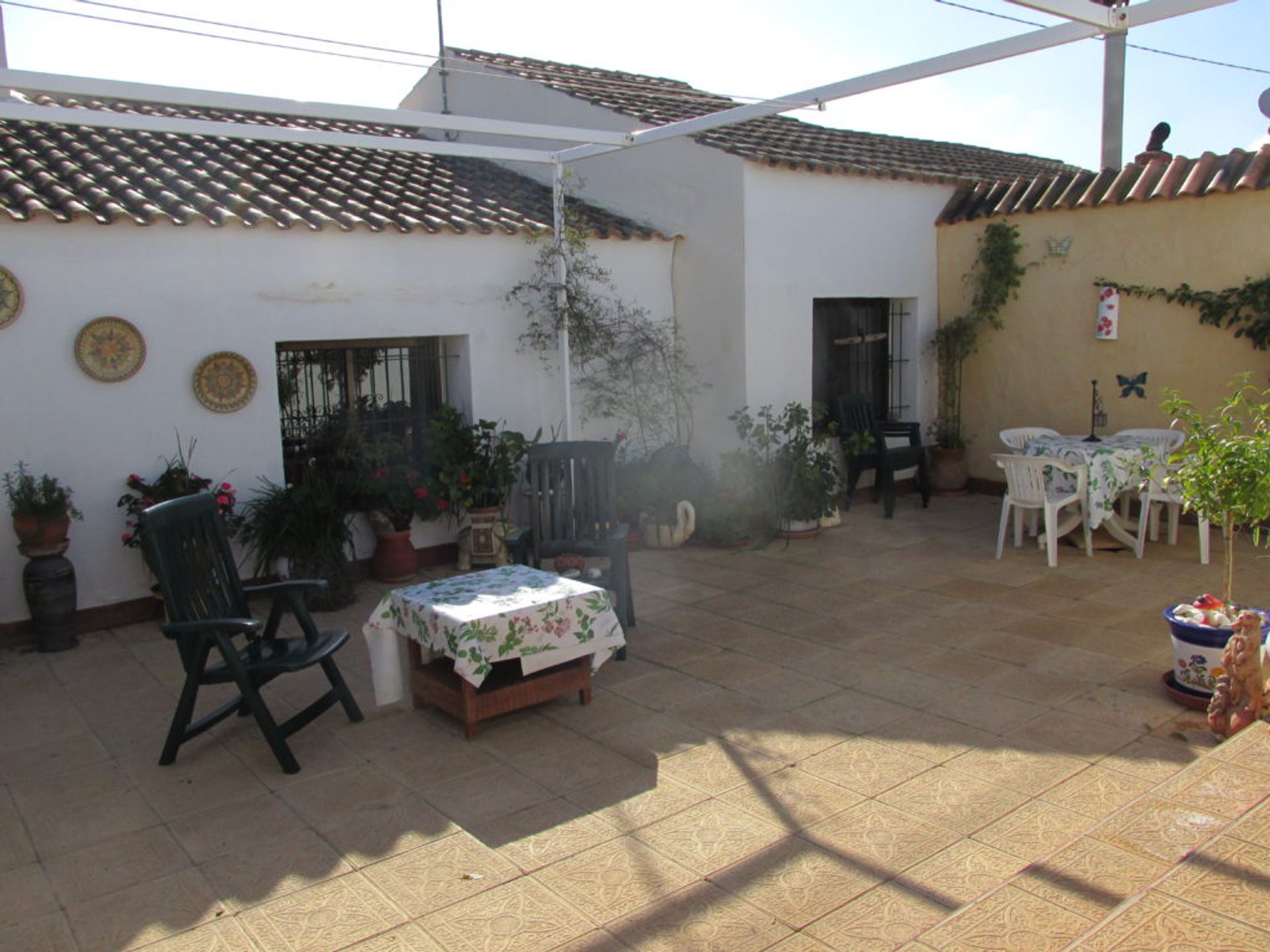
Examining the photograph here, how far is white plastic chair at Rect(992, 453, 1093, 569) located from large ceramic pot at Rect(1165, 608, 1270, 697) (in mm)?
2572

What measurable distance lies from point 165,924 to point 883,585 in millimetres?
4951

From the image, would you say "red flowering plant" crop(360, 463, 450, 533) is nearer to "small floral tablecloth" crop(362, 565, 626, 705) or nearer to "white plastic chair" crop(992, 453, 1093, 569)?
"small floral tablecloth" crop(362, 565, 626, 705)

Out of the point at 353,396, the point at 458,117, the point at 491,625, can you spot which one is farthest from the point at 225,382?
the point at 491,625

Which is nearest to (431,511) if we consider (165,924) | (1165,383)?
(165,924)

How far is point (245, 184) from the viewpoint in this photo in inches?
285

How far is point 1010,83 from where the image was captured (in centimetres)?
752

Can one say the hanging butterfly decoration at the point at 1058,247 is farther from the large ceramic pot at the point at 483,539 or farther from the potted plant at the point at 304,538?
the potted plant at the point at 304,538

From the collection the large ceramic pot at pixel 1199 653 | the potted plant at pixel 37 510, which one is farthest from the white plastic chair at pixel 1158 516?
the potted plant at pixel 37 510

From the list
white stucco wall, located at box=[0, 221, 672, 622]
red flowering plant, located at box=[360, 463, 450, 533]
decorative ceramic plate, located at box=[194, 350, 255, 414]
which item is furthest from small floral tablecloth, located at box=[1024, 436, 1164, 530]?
decorative ceramic plate, located at box=[194, 350, 255, 414]

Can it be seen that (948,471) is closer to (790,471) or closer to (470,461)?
(790,471)

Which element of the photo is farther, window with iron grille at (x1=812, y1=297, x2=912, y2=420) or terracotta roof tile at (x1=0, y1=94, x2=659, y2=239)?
window with iron grille at (x1=812, y1=297, x2=912, y2=420)

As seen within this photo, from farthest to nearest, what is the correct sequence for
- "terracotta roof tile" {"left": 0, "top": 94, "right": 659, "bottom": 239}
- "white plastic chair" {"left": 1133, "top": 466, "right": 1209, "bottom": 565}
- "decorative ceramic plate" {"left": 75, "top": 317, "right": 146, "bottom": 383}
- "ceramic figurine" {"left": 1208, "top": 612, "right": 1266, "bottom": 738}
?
"white plastic chair" {"left": 1133, "top": 466, "right": 1209, "bottom": 565}
"terracotta roof tile" {"left": 0, "top": 94, "right": 659, "bottom": 239}
"decorative ceramic plate" {"left": 75, "top": 317, "right": 146, "bottom": 383}
"ceramic figurine" {"left": 1208, "top": 612, "right": 1266, "bottom": 738}

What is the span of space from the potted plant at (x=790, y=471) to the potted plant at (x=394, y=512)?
2.71m

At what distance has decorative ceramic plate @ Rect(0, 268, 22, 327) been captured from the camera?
5.78 m
